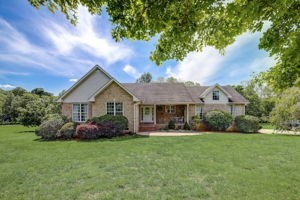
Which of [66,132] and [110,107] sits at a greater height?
[110,107]

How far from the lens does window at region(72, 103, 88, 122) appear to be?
20141mm

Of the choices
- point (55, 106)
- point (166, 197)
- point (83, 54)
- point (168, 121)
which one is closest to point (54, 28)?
point (166, 197)

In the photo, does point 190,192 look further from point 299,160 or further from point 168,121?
point 168,121

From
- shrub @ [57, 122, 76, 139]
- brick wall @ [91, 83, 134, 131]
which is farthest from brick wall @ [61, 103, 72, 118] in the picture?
shrub @ [57, 122, 76, 139]

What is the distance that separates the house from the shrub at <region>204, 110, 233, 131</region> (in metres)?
2.37

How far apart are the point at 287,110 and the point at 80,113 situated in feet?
68.1

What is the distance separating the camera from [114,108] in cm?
1886

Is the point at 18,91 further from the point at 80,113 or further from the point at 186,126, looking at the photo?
the point at 186,126

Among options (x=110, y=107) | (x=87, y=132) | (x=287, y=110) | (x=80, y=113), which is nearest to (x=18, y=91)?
(x=80, y=113)

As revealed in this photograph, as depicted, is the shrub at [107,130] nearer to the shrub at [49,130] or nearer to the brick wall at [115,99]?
the brick wall at [115,99]

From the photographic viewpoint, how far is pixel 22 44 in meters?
11.2

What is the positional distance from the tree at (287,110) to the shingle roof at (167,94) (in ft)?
21.5

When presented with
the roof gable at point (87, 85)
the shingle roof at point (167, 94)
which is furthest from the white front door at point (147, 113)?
the roof gable at point (87, 85)

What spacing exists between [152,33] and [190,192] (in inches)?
166
